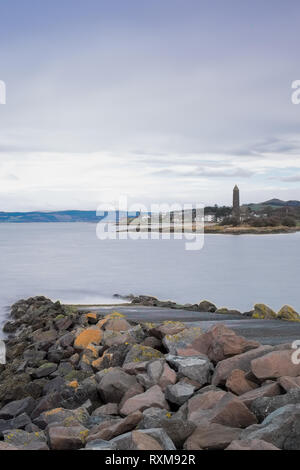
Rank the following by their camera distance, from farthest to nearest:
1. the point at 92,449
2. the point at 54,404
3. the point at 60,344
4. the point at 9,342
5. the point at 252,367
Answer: the point at 9,342, the point at 60,344, the point at 54,404, the point at 252,367, the point at 92,449

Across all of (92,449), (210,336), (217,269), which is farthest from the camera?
(217,269)

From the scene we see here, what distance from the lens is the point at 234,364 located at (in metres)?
5.08

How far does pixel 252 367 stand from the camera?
184 inches

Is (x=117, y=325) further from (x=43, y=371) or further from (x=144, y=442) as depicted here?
(x=144, y=442)

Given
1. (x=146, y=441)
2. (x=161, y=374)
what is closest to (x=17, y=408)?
(x=161, y=374)

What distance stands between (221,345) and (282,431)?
210cm

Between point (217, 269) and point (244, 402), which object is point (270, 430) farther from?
point (217, 269)

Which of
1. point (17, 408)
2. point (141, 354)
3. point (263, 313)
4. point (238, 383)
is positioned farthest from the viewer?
point (263, 313)

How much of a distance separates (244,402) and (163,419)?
70 cm

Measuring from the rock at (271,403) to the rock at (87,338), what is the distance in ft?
12.4

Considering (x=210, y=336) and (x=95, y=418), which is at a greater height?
(x=210, y=336)

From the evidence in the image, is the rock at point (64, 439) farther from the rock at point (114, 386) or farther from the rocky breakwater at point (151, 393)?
the rock at point (114, 386)
